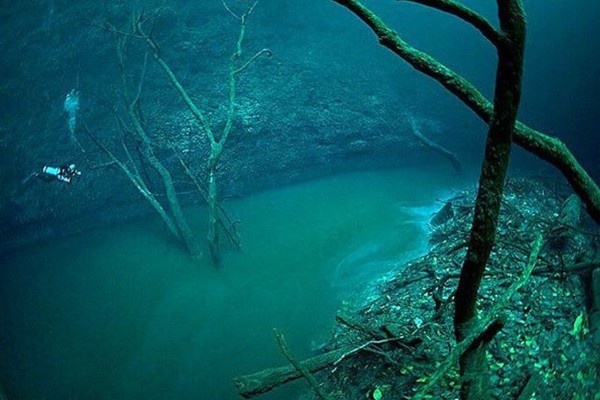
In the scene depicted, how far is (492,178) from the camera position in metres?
1.77

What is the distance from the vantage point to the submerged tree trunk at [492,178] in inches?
60.7

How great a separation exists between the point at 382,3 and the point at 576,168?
2252 cm

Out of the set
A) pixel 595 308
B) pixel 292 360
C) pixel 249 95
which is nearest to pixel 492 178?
pixel 292 360

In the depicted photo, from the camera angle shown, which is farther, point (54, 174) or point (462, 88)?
point (54, 174)

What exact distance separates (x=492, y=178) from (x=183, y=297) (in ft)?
28.8

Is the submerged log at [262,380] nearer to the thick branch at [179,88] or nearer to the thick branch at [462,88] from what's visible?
the thick branch at [462,88]

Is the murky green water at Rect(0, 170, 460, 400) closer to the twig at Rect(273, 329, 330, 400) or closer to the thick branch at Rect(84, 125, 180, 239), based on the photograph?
the thick branch at Rect(84, 125, 180, 239)

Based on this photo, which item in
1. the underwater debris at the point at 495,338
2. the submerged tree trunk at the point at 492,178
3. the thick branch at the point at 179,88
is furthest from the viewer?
the thick branch at the point at 179,88

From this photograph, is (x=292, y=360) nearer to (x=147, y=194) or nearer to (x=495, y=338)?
(x=495, y=338)

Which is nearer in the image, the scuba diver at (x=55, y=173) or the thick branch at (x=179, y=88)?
the thick branch at (x=179, y=88)

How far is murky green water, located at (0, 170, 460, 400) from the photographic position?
24.8 feet

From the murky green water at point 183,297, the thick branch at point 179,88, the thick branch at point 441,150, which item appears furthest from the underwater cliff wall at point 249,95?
the thick branch at point 179,88

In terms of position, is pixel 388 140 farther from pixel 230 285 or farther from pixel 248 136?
pixel 230 285

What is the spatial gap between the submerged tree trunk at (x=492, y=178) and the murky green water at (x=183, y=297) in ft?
15.7
